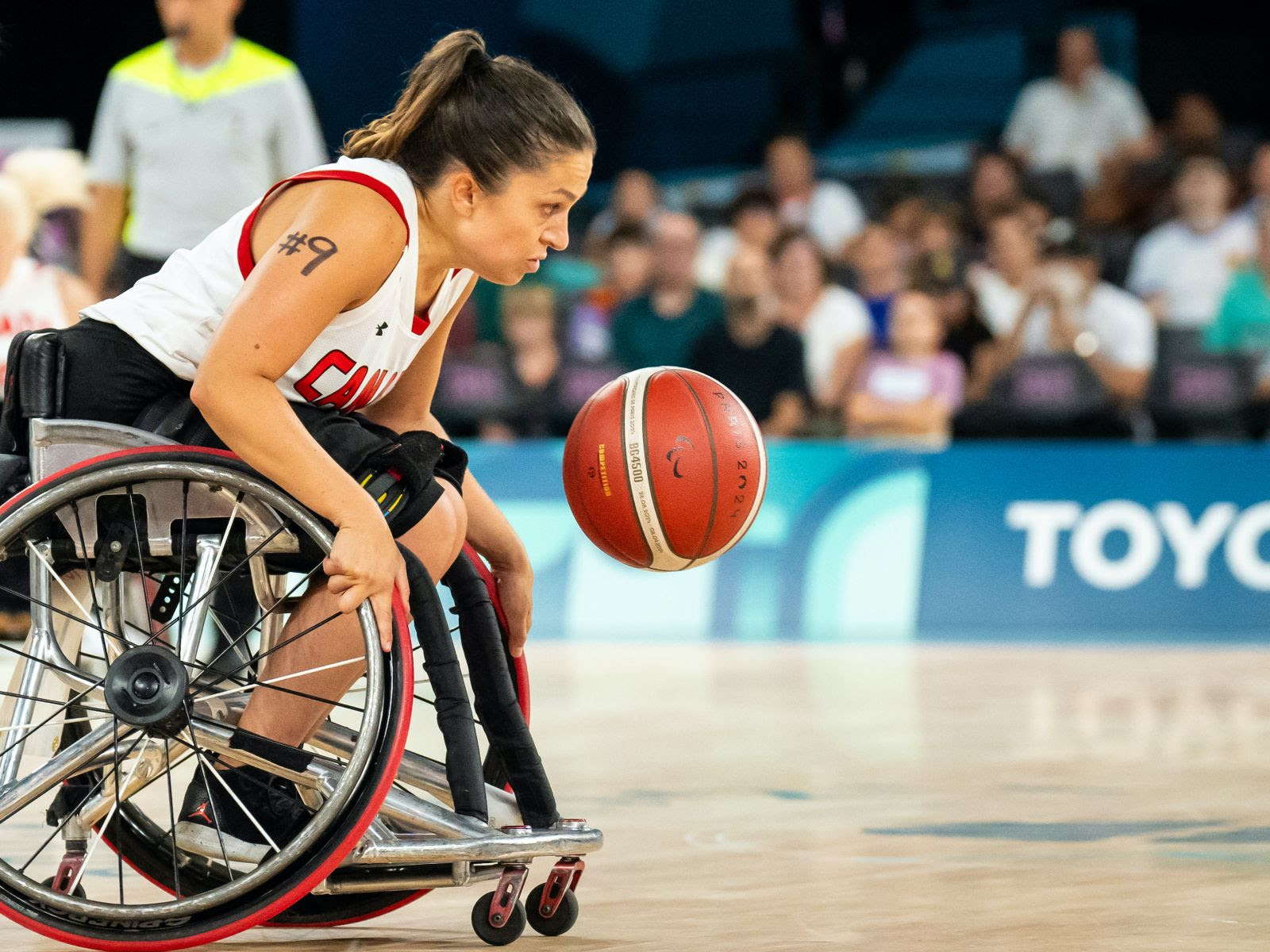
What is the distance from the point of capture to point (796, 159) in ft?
34.9

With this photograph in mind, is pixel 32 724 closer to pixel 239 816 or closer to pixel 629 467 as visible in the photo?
pixel 239 816

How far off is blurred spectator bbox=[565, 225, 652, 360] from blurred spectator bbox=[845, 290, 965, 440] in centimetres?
129

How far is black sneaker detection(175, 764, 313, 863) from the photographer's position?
2.69 meters

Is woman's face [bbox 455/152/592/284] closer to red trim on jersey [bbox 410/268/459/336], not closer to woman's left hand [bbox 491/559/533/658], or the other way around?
red trim on jersey [bbox 410/268/459/336]

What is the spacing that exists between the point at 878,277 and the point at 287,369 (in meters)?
7.13

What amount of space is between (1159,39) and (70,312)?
26.6 feet

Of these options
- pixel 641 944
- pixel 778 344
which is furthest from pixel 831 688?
pixel 641 944

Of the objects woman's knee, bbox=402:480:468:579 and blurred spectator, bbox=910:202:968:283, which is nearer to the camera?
woman's knee, bbox=402:480:468:579

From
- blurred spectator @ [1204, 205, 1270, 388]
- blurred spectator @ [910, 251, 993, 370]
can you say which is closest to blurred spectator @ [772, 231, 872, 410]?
blurred spectator @ [910, 251, 993, 370]

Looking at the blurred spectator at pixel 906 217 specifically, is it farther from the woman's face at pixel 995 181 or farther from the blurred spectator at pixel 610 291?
the blurred spectator at pixel 610 291

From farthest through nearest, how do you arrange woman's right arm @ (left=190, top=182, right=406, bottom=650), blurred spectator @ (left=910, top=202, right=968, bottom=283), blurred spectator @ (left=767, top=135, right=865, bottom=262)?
blurred spectator @ (left=767, top=135, right=865, bottom=262), blurred spectator @ (left=910, top=202, right=968, bottom=283), woman's right arm @ (left=190, top=182, right=406, bottom=650)

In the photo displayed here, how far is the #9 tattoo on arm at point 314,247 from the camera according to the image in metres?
2.60

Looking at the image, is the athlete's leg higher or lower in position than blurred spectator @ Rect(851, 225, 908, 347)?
higher

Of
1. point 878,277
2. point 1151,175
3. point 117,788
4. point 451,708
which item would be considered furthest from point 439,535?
point 1151,175
